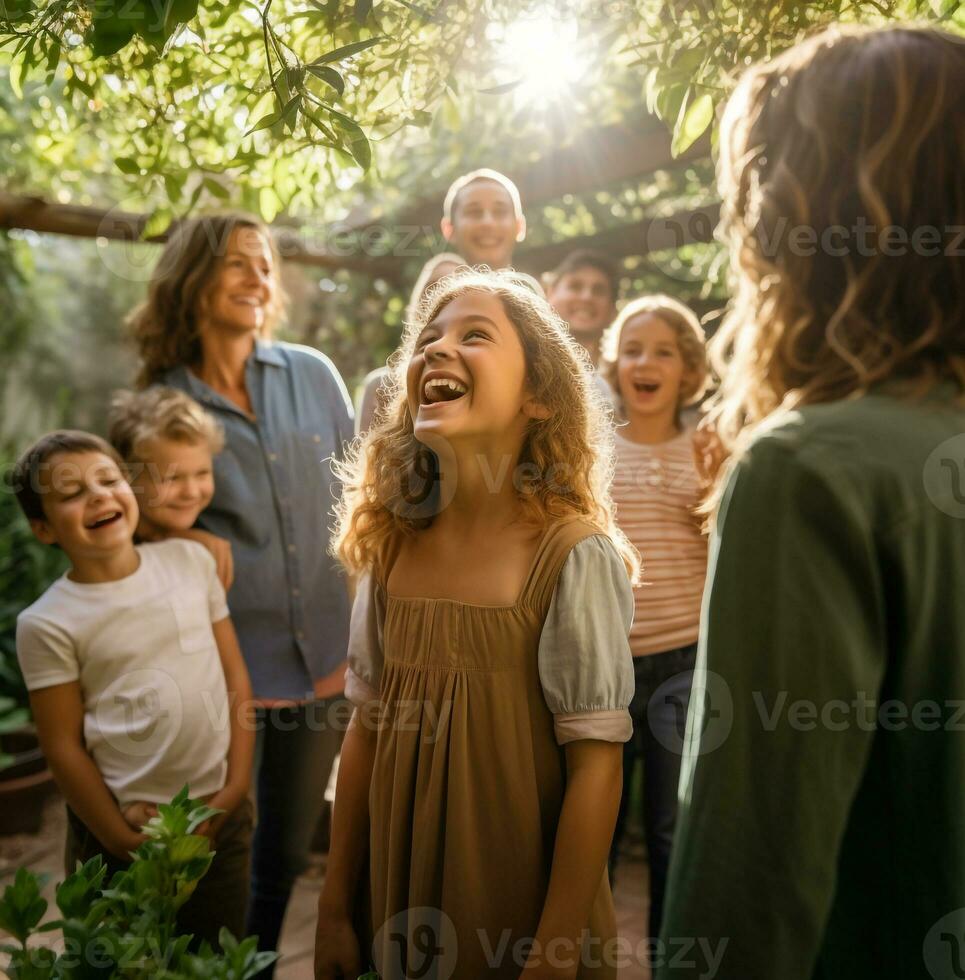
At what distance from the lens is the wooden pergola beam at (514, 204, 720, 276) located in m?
3.88

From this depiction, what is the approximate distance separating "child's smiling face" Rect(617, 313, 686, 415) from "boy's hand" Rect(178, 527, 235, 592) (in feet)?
3.82

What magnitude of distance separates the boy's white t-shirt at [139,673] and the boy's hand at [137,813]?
2 centimetres

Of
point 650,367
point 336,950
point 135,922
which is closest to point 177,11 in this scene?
point 135,922

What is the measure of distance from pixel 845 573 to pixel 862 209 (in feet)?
1.05

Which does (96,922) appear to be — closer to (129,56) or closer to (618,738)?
(618,738)

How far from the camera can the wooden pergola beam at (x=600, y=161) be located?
12.8 feet

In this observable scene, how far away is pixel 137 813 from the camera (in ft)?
6.28

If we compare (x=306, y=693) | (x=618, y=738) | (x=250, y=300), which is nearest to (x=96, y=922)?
(x=618, y=738)

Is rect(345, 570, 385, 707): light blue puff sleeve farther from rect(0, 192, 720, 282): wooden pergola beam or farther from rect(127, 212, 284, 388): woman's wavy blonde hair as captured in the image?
rect(0, 192, 720, 282): wooden pergola beam

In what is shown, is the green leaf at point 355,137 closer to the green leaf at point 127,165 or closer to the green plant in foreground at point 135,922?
the green leaf at point 127,165

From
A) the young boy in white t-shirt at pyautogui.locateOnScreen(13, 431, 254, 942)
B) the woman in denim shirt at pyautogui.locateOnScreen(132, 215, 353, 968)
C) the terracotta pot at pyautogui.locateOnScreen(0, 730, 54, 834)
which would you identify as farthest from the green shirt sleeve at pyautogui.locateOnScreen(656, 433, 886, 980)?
the terracotta pot at pyautogui.locateOnScreen(0, 730, 54, 834)

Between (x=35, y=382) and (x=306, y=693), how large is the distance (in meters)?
7.83

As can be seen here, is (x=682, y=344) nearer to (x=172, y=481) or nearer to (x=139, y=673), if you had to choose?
(x=172, y=481)

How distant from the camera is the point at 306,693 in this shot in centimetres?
233
